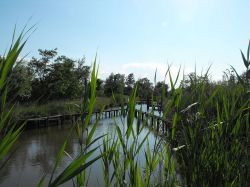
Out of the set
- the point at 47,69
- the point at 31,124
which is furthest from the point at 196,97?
the point at 47,69

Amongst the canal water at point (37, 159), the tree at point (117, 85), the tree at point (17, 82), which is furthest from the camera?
the canal water at point (37, 159)

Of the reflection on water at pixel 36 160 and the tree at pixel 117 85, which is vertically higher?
the tree at pixel 117 85

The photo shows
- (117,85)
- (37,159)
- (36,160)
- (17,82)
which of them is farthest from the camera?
(37,159)

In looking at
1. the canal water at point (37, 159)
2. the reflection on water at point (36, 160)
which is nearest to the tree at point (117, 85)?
the canal water at point (37, 159)

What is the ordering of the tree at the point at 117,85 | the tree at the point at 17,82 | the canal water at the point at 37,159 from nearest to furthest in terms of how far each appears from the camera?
the tree at the point at 17,82
the tree at the point at 117,85
the canal water at the point at 37,159

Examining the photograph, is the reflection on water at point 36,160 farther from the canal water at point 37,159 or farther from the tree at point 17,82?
the tree at point 17,82

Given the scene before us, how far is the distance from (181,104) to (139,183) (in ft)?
2.08

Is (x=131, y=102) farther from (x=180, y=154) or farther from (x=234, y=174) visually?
(x=234, y=174)

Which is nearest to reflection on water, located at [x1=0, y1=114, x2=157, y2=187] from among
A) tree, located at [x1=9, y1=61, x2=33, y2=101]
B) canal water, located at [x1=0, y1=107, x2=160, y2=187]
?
canal water, located at [x1=0, y1=107, x2=160, y2=187]

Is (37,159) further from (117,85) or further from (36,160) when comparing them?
(117,85)

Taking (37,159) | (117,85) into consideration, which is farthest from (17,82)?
(37,159)

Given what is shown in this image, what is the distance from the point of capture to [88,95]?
158 centimetres

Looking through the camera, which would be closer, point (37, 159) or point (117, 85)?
point (117, 85)

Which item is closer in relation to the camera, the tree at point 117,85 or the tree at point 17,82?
the tree at point 17,82
